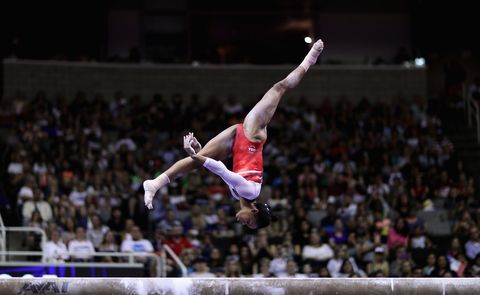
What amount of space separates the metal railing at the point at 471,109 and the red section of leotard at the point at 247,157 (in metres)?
13.5

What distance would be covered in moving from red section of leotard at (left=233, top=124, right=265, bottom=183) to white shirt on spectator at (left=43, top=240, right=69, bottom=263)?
20.6 feet

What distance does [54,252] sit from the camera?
16.6m

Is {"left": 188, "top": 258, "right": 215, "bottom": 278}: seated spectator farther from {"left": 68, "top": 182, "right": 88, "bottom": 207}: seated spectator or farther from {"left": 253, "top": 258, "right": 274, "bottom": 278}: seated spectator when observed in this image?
{"left": 68, "top": 182, "right": 88, "bottom": 207}: seated spectator

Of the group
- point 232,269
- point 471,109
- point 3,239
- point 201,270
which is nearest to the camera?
point 232,269

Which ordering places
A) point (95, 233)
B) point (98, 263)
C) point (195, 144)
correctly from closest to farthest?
point (195, 144), point (98, 263), point (95, 233)

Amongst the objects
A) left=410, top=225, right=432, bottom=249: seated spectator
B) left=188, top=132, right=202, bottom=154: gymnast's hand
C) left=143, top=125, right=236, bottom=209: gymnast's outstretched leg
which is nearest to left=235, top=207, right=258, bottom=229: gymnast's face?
left=143, top=125, right=236, bottom=209: gymnast's outstretched leg

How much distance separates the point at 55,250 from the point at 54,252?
0.07 metres

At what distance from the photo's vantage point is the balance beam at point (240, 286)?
30.1 feet

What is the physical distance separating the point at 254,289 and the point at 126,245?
838cm

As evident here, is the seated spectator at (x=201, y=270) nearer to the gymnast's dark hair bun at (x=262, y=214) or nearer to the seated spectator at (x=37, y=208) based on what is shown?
the seated spectator at (x=37, y=208)

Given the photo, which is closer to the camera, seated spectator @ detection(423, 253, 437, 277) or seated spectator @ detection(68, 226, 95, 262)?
seated spectator @ detection(68, 226, 95, 262)

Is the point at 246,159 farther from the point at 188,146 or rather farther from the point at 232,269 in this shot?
the point at 232,269

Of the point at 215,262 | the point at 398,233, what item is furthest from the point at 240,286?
the point at 398,233

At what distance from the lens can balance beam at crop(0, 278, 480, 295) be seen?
919 cm
